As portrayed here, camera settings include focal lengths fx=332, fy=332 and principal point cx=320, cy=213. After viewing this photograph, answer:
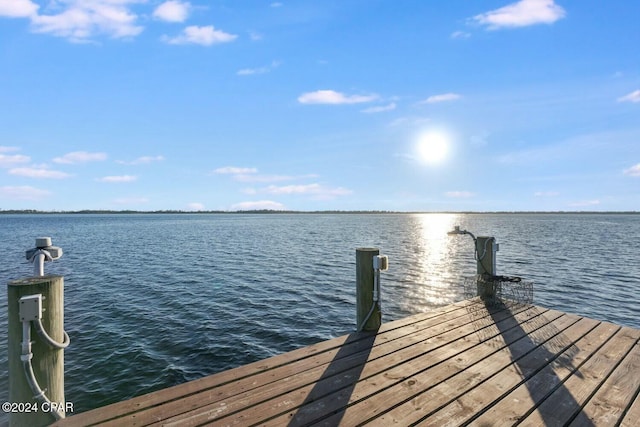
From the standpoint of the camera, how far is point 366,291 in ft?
16.3

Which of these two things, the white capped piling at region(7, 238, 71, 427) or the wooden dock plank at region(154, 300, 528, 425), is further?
the wooden dock plank at region(154, 300, 528, 425)

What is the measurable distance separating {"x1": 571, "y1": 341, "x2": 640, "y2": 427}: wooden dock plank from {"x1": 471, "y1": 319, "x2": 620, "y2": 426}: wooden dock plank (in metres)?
0.31

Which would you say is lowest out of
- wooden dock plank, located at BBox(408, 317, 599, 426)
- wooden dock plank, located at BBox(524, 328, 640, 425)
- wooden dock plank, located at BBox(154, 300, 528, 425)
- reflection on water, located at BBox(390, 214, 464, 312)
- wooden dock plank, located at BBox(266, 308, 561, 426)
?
reflection on water, located at BBox(390, 214, 464, 312)

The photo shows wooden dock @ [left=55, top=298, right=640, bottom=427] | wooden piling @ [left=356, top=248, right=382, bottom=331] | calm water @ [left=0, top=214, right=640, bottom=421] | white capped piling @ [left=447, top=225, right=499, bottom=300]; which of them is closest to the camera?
wooden dock @ [left=55, top=298, right=640, bottom=427]

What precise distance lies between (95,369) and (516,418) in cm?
737

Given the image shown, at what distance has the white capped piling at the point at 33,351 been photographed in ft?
8.85

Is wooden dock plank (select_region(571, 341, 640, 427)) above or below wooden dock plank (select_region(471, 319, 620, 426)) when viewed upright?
below

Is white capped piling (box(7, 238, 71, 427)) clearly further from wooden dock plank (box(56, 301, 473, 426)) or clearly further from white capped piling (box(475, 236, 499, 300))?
white capped piling (box(475, 236, 499, 300))

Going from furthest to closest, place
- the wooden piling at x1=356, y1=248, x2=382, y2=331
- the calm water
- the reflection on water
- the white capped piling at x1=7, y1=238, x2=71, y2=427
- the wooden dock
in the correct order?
the reflection on water, the calm water, the wooden piling at x1=356, y1=248, x2=382, y2=331, the wooden dock, the white capped piling at x1=7, y1=238, x2=71, y2=427

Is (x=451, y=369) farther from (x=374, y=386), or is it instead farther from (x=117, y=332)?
(x=117, y=332)

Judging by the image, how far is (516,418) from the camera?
9.25ft

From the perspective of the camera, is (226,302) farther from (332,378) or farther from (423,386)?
(423,386)

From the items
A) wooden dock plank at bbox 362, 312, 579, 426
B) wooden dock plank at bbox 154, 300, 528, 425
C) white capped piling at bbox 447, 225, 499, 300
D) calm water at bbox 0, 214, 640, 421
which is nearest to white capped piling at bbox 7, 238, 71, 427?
wooden dock plank at bbox 154, 300, 528, 425

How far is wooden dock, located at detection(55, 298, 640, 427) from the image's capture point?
2.84 meters
